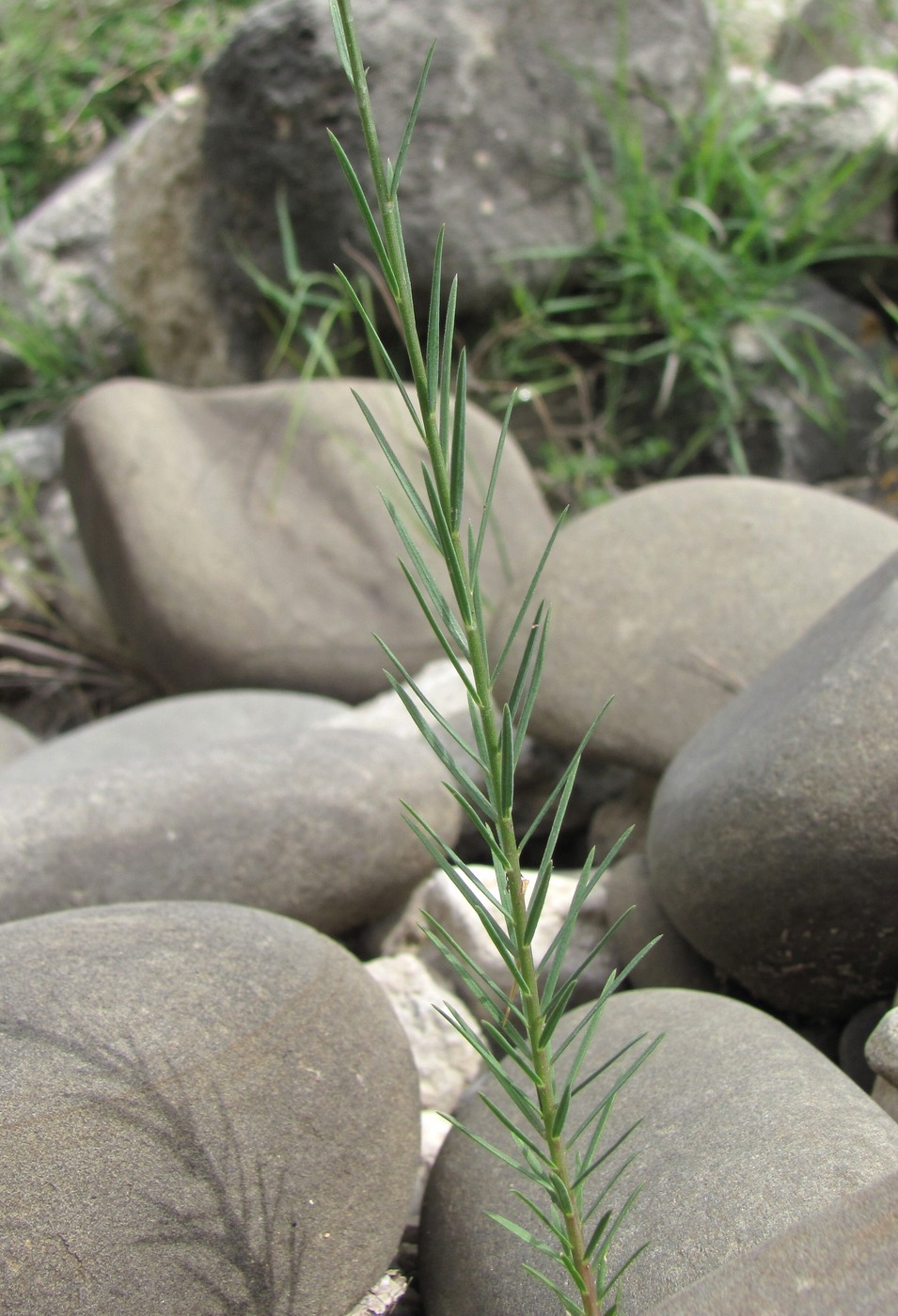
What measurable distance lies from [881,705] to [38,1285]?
97 centimetres

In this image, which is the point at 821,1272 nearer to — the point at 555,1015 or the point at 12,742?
the point at 555,1015

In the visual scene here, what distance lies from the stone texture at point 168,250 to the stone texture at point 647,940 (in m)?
2.24

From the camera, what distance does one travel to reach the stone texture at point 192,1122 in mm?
950

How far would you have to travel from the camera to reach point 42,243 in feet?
13.4

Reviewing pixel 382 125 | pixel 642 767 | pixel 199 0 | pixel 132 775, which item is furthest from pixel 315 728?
pixel 199 0

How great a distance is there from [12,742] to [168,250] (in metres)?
1.64

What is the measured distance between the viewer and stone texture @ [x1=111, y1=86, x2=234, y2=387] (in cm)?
340

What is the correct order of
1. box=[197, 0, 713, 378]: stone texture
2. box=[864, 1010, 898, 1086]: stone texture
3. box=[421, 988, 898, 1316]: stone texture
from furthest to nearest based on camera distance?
box=[197, 0, 713, 378]: stone texture → box=[864, 1010, 898, 1086]: stone texture → box=[421, 988, 898, 1316]: stone texture

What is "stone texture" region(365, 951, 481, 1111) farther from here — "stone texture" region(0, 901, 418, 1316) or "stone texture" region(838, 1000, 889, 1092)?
"stone texture" region(838, 1000, 889, 1092)

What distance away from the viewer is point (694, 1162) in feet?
3.29

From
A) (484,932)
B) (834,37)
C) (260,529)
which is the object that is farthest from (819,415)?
(834,37)

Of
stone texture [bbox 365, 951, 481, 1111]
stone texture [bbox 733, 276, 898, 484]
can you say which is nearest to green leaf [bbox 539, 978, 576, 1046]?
stone texture [bbox 365, 951, 481, 1111]

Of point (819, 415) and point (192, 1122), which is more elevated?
point (192, 1122)

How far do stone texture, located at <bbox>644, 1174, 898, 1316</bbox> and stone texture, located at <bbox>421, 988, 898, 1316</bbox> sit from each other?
0.22ft
